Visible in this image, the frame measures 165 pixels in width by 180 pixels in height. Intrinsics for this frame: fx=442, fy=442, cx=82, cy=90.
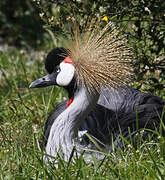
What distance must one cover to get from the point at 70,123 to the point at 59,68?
307 mm

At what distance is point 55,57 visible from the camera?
94.6 inches

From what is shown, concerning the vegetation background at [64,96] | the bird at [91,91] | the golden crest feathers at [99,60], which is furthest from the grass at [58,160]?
the golden crest feathers at [99,60]

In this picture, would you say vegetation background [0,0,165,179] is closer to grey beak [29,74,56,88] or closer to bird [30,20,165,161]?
bird [30,20,165,161]

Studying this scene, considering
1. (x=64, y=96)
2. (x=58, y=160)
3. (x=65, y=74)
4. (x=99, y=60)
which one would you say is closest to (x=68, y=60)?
(x=65, y=74)

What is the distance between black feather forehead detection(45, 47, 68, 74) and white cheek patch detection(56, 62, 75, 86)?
0.14 ft

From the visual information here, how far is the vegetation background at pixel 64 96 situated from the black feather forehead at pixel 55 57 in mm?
128

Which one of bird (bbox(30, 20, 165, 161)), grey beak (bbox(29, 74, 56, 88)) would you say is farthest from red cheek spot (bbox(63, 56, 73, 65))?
grey beak (bbox(29, 74, 56, 88))

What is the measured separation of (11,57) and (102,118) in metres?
2.06

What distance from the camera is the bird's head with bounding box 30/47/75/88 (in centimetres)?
234

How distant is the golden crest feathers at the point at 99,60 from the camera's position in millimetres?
2260

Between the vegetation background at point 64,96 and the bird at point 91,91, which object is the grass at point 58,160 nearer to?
the vegetation background at point 64,96

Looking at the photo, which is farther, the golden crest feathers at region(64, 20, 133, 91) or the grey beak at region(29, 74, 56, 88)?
the grey beak at region(29, 74, 56, 88)

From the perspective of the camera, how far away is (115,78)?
2283 mm

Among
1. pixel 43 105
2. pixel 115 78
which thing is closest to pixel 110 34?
pixel 115 78
